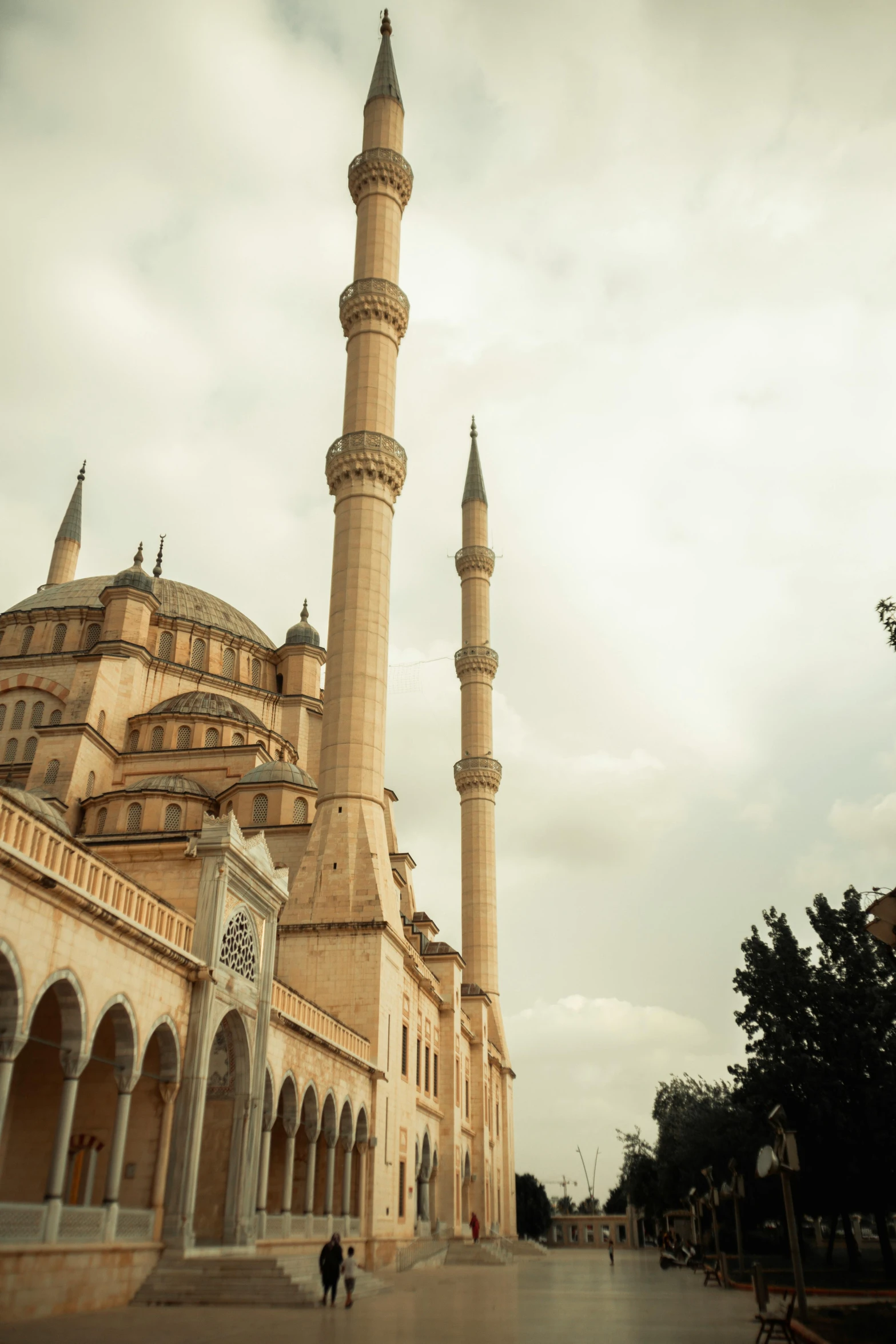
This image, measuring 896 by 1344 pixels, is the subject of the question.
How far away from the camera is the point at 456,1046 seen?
3098cm

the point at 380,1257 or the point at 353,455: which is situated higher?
the point at 353,455

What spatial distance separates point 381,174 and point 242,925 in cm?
2508

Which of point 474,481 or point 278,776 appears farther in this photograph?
point 474,481

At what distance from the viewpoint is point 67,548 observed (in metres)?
43.2

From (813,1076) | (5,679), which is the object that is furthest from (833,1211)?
(5,679)

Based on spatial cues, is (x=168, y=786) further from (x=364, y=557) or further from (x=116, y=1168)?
(x=116, y=1168)

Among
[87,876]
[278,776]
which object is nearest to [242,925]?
[87,876]

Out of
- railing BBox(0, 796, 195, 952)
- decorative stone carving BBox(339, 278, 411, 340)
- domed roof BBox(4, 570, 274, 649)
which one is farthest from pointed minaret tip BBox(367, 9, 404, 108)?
railing BBox(0, 796, 195, 952)

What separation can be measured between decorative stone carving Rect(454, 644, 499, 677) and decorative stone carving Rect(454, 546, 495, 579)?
13.2 feet

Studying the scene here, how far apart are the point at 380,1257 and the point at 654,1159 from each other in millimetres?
39630

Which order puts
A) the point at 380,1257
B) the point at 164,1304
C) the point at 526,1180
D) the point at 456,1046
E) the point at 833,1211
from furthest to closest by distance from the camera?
the point at 526,1180
the point at 456,1046
the point at 833,1211
the point at 380,1257
the point at 164,1304

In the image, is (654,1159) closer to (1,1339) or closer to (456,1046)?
(456,1046)

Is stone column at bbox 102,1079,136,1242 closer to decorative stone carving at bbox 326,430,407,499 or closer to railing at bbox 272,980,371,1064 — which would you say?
railing at bbox 272,980,371,1064

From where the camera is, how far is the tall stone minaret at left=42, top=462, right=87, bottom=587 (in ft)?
140
